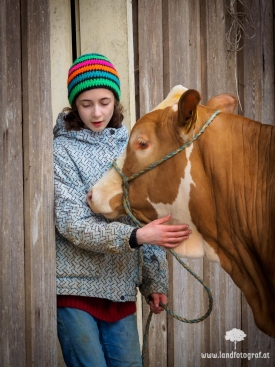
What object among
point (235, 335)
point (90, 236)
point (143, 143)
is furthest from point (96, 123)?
point (235, 335)

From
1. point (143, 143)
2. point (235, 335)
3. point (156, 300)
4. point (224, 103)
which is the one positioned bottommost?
point (235, 335)

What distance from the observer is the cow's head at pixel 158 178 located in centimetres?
304

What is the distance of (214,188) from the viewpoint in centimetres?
305

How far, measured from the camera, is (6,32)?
2955 millimetres

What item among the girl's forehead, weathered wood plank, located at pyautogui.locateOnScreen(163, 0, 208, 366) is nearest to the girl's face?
the girl's forehead

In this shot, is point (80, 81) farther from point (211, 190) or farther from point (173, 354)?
point (173, 354)

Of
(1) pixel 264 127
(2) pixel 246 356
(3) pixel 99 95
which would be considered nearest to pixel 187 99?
(1) pixel 264 127

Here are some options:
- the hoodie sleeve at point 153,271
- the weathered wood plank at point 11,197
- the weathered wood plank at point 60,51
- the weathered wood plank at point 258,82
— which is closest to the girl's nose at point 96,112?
the weathered wood plank at point 11,197

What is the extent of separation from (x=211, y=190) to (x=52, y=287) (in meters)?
0.90

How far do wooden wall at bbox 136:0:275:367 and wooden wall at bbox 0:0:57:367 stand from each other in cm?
121

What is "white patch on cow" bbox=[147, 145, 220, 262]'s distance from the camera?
306 centimetres

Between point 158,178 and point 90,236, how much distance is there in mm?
424

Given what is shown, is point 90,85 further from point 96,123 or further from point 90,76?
point 96,123

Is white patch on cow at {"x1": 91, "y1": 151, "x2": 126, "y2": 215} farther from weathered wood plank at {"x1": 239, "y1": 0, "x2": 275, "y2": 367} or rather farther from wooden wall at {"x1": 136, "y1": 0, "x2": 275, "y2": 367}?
weathered wood plank at {"x1": 239, "y1": 0, "x2": 275, "y2": 367}
